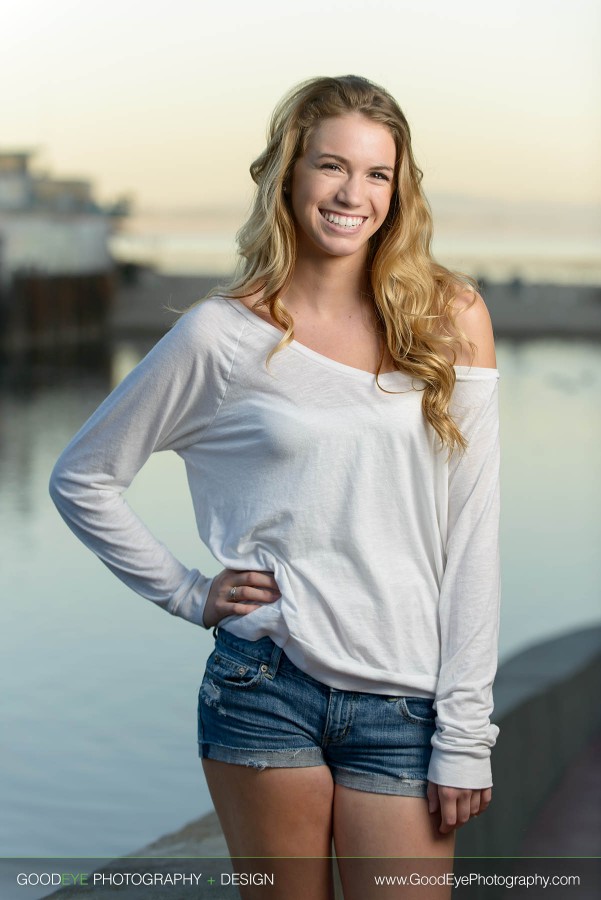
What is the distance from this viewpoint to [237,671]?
129 cm

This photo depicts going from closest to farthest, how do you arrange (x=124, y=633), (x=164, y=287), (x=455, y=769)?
1. (x=455, y=769)
2. (x=124, y=633)
3. (x=164, y=287)

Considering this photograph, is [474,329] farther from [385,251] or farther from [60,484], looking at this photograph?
[60,484]

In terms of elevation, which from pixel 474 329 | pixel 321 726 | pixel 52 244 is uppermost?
pixel 474 329

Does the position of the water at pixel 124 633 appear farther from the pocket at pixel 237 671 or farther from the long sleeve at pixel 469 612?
the long sleeve at pixel 469 612

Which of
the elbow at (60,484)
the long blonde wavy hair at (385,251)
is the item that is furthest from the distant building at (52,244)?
the long blonde wavy hair at (385,251)

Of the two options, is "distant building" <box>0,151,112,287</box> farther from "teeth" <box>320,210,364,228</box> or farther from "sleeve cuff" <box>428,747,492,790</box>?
"sleeve cuff" <box>428,747,492,790</box>

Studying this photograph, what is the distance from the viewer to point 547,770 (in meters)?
2.63

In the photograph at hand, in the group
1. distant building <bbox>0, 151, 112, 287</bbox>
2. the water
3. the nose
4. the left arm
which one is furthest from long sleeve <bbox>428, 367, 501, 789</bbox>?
distant building <bbox>0, 151, 112, 287</bbox>

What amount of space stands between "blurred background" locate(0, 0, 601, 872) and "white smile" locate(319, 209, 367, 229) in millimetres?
166

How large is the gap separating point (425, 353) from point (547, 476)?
12650 millimetres

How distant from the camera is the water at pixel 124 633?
177 inches

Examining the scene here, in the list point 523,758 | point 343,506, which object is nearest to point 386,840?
point 343,506

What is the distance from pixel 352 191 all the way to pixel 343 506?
33cm

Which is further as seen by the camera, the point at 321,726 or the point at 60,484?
the point at 60,484
